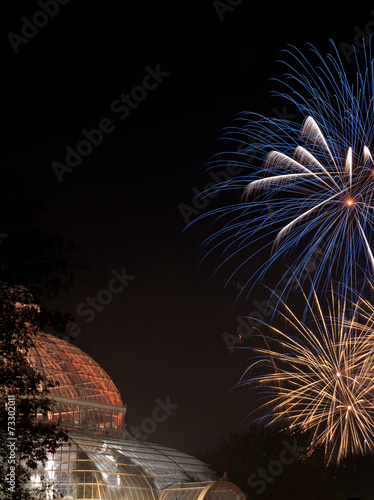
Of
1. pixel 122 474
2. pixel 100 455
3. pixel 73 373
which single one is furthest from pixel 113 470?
pixel 73 373

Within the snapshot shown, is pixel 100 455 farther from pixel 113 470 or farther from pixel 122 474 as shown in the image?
pixel 122 474

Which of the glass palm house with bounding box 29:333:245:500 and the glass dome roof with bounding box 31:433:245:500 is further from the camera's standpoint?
the glass palm house with bounding box 29:333:245:500

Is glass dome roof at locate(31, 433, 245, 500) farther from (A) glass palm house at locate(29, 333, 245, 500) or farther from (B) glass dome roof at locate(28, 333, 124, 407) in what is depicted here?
(B) glass dome roof at locate(28, 333, 124, 407)

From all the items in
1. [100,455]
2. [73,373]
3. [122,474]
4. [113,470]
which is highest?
[73,373]

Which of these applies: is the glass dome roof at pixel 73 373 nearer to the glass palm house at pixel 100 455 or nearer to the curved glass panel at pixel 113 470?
the glass palm house at pixel 100 455

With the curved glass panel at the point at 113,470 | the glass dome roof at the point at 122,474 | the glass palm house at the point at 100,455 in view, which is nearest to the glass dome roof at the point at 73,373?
the glass palm house at the point at 100,455

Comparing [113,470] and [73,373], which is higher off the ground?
[73,373]

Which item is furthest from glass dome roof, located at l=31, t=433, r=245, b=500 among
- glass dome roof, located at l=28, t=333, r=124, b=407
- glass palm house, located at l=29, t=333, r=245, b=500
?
glass dome roof, located at l=28, t=333, r=124, b=407

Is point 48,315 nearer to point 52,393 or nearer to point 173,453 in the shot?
point 52,393
